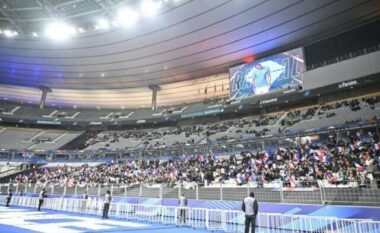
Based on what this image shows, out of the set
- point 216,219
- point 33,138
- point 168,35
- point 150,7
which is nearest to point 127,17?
point 150,7

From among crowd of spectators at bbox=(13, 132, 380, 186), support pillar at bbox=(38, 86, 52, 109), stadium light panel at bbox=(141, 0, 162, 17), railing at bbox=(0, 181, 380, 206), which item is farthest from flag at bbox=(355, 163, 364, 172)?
support pillar at bbox=(38, 86, 52, 109)

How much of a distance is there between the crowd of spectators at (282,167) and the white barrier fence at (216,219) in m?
2.97

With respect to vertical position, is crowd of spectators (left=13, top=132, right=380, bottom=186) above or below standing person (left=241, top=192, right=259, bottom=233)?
above

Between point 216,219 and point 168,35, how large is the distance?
19.6m

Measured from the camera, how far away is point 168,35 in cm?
2812

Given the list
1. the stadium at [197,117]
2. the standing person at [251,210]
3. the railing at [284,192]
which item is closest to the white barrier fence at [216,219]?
the stadium at [197,117]

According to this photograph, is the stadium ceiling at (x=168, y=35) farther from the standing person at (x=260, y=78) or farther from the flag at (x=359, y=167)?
the flag at (x=359, y=167)

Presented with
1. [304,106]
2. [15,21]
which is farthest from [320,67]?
[15,21]

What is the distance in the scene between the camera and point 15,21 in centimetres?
2892

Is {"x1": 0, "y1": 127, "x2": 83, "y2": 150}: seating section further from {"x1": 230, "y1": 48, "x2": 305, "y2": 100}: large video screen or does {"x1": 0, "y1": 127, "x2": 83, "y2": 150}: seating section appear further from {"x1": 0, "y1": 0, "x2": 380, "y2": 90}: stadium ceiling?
{"x1": 230, "y1": 48, "x2": 305, "y2": 100}: large video screen

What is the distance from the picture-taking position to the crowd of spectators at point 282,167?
1451cm

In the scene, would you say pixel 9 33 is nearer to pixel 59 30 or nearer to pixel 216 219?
pixel 59 30

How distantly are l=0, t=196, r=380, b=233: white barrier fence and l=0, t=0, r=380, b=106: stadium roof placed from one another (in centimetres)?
1618

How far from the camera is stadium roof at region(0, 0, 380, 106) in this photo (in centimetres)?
2414
